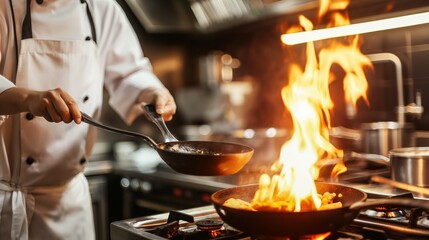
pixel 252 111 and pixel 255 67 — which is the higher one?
pixel 255 67

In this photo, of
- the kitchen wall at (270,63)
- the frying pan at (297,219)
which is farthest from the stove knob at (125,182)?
the frying pan at (297,219)

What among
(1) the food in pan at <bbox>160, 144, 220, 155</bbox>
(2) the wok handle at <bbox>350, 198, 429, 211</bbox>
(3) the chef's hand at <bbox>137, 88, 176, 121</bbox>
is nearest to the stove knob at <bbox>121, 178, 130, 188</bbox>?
(3) the chef's hand at <bbox>137, 88, 176, 121</bbox>

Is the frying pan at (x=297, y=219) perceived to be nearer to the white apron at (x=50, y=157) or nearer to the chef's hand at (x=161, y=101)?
the chef's hand at (x=161, y=101)

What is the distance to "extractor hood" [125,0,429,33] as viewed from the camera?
260cm

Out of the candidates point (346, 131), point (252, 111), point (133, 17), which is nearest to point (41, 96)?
point (346, 131)

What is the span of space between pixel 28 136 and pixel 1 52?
0.30 m

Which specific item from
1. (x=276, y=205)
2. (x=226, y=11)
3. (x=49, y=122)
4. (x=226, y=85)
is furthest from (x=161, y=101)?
(x=226, y=85)

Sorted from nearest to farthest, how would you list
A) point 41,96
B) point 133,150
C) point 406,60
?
point 41,96 → point 406,60 → point 133,150

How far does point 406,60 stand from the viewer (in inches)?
102

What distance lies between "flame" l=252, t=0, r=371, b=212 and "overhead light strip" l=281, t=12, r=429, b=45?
0.12 ft

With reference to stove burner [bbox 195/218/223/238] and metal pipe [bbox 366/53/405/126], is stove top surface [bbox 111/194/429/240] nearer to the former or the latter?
stove burner [bbox 195/218/223/238]

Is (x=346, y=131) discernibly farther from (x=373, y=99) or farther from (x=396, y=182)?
(x=396, y=182)

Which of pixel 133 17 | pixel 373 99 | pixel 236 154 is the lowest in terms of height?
pixel 236 154

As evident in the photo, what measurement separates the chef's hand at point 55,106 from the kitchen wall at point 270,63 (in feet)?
5.70
